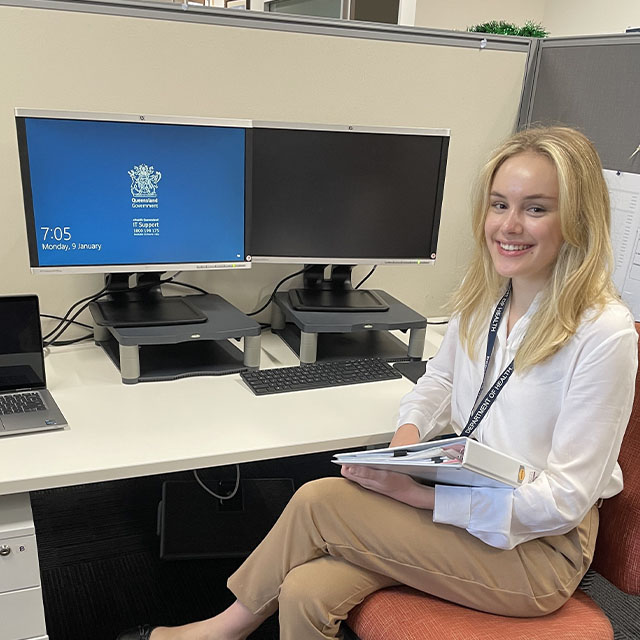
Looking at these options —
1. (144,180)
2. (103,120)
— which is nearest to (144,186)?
(144,180)

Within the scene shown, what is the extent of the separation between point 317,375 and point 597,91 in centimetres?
101

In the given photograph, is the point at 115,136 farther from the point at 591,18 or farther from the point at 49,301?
the point at 591,18

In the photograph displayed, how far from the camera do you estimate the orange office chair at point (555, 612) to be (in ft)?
3.45

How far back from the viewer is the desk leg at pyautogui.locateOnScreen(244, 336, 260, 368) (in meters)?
1.53

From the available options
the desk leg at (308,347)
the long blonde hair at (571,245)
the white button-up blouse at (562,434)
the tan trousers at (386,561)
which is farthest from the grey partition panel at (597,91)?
the tan trousers at (386,561)

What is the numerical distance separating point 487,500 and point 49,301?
43.9 inches

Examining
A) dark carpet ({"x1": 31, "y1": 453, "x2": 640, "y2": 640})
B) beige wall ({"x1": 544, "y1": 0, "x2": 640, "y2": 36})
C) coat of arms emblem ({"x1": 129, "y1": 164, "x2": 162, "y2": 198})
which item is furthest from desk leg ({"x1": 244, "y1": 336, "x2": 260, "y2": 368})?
beige wall ({"x1": 544, "y1": 0, "x2": 640, "y2": 36})

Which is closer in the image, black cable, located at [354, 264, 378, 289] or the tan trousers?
the tan trousers

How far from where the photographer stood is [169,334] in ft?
4.73

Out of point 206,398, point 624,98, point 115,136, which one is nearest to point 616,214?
point 624,98

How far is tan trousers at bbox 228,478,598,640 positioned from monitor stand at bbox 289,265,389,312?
58 cm

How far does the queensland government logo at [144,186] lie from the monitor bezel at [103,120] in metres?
0.10

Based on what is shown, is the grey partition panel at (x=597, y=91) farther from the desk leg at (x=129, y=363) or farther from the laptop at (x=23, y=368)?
the laptop at (x=23, y=368)

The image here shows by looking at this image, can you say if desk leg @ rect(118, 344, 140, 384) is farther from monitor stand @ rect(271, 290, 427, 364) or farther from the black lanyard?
the black lanyard
